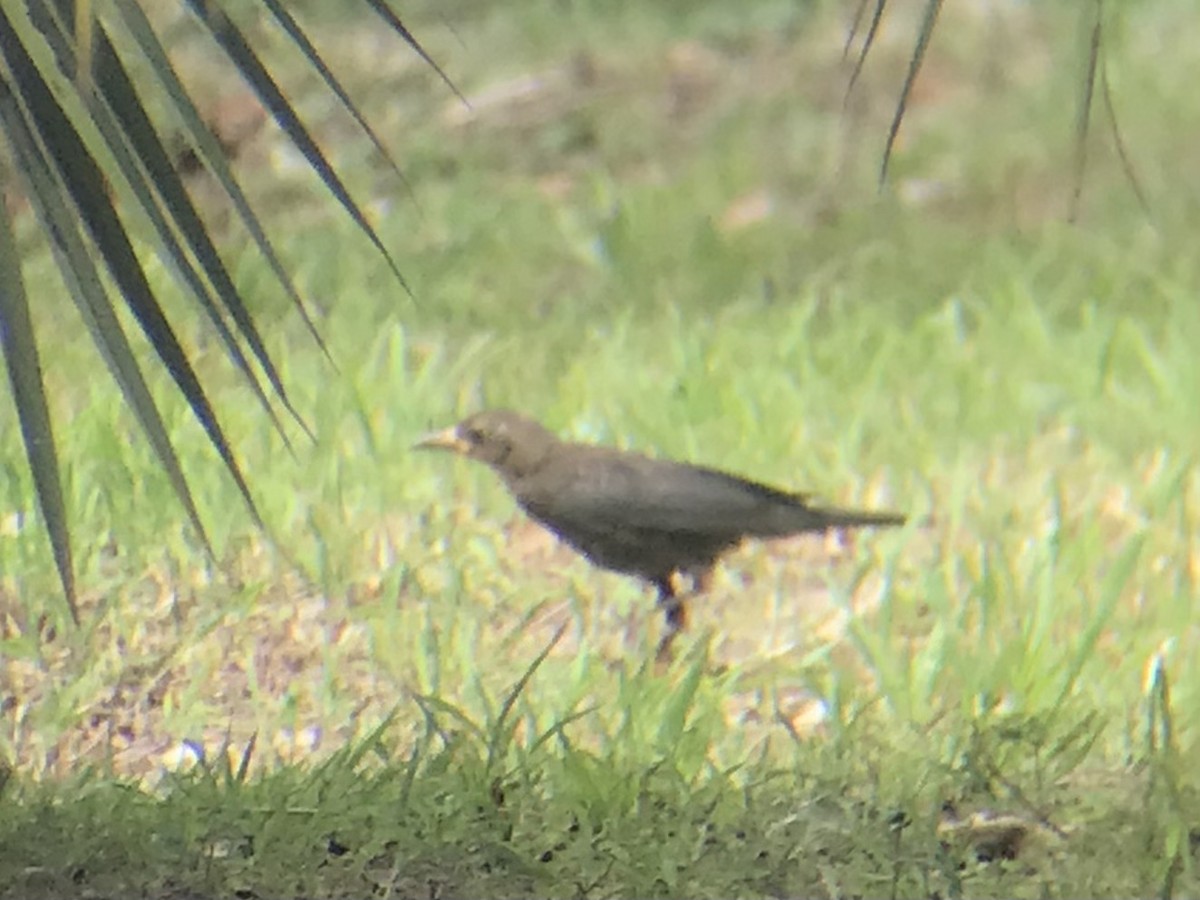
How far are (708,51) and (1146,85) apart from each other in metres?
1.38

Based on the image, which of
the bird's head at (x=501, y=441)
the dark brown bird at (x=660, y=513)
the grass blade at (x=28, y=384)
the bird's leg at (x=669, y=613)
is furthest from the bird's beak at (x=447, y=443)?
the grass blade at (x=28, y=384)

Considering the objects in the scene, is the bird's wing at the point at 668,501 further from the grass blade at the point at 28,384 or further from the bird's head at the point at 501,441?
the grass blade at the point at 28,384

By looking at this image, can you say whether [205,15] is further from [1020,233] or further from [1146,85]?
[1146,85]

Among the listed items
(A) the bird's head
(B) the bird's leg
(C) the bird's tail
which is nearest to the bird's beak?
(A) the bird's head

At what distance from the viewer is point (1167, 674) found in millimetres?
2594

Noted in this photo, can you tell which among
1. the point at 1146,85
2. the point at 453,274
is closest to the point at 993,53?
the point at 1146,85

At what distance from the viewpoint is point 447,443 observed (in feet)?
10.1

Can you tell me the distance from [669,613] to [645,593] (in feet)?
0.51

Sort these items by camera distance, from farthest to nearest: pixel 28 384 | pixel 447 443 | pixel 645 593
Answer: pixel 447 443, pixel 645 593, pixel 28 384

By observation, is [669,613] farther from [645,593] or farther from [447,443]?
[447,443]

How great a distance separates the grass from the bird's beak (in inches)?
3.3

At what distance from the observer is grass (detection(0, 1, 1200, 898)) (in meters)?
2.09

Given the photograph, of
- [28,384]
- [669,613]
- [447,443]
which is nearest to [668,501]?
[669,613]

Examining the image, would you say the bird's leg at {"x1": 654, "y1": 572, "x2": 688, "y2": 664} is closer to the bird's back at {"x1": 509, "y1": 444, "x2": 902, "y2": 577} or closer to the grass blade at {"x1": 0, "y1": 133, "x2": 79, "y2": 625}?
the bird's back at {"x1": 509, "y1": 444, "x2": 902, "y2": 577}
